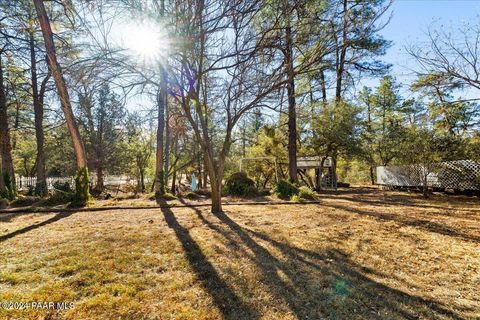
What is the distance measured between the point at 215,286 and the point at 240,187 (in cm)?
746

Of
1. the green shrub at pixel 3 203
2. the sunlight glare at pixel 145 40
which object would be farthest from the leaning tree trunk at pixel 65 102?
the sunlight glare at pixel 145 40

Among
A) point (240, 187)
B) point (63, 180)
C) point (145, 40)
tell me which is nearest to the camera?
point (145, 40)

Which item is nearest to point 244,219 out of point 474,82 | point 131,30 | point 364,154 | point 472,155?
point 131,30

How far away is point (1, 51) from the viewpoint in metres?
8.66

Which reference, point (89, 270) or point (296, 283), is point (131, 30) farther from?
point (296, 283)

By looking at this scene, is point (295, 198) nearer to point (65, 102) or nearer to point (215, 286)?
point (215, 286)

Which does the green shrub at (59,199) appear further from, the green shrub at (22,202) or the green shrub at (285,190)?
the green shrub at (285,190)

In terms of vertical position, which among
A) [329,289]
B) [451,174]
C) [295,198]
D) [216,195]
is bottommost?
[329,289]

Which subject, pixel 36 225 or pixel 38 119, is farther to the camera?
pixel 38 119

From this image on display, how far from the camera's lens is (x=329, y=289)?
224 centimetres

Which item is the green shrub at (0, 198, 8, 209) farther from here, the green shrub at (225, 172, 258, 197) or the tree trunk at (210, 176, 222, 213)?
the green shrub at (225, 172, 258, 197)

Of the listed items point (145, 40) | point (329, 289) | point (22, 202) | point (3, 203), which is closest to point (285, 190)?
point (145, 40)

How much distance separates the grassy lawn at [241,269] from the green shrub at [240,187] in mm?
4766

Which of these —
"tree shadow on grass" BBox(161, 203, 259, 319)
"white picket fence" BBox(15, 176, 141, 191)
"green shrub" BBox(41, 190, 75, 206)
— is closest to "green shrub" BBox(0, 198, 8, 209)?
"green shrub" BBox(41, 190, 75, 206)
